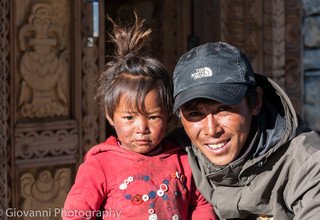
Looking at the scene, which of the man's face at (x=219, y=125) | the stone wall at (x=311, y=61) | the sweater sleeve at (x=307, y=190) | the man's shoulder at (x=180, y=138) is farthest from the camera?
the stone wall at (x=311, y=61)

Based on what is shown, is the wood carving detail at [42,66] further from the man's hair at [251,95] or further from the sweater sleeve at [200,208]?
the man's hair at [251,95]

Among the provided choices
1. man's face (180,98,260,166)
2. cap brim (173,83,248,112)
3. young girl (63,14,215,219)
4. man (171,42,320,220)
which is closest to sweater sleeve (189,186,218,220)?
young girl (63,14,215,219)

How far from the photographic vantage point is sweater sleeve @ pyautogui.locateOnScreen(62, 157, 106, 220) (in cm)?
263

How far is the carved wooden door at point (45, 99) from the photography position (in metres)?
4.32

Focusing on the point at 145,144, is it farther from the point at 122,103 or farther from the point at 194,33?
the point at 194,33

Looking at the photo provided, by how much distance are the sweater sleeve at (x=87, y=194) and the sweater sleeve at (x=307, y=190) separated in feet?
2.24

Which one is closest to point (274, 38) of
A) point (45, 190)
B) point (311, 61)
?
point (311, 61)

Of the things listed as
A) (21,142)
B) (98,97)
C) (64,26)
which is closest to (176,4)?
(64,26)

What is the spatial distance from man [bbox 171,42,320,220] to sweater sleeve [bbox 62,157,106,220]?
0.39 m

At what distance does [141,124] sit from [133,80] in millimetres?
169

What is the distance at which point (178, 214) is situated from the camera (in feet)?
9.02

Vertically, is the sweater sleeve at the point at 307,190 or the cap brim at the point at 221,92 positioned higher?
the cap brim at the point at 221,92

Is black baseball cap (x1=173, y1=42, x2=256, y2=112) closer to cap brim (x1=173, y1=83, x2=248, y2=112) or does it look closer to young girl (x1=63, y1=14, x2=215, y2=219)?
cap brim (x1=173, y1=83, x2=248, y2=112)

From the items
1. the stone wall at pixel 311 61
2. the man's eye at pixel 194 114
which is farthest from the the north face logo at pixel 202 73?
the stone wall at pixel 311 61
